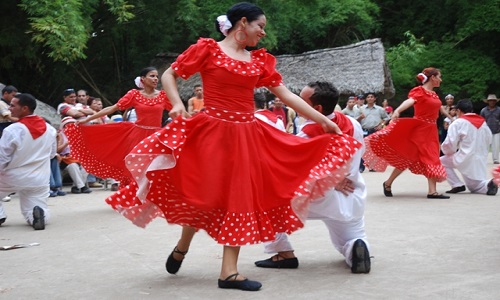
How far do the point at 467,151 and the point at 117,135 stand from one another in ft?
17.6

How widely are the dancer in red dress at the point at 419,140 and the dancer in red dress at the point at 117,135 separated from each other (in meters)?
3.26

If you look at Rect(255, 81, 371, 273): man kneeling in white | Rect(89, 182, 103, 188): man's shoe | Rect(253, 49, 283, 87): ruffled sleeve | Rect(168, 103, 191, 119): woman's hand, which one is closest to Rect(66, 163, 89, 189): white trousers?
Rect(89, 182, 103, 188): man's shoe

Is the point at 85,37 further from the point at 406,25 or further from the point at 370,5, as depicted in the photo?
the point at 406,25


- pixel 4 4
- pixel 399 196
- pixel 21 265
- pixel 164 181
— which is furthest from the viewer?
pixel 4 4

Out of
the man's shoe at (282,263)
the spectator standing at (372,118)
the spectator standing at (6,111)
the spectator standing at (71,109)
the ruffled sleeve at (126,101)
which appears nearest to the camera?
the man's shoe at (282,263)

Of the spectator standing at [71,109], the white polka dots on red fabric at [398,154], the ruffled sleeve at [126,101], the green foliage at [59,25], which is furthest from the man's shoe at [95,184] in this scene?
the white polka dots on red fabric at [398,154]

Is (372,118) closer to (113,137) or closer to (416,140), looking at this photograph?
(416,140)

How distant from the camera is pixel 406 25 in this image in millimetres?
30719

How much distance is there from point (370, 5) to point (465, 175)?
17122mm

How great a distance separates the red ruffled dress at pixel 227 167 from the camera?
16.2 feet

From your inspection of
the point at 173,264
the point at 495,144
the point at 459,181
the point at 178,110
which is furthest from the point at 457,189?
the point at 495,144

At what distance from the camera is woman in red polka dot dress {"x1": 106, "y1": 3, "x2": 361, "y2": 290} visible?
4.95 metres

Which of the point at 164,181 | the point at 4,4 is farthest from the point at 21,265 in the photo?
the point at 4,4

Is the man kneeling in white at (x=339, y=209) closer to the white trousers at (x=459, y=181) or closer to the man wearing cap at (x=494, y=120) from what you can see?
the white trousers at (x=459, y=181)
